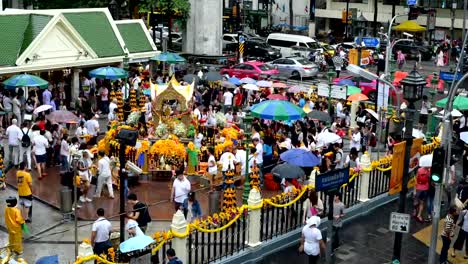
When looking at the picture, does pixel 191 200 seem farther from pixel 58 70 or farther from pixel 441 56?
pixel 441 56


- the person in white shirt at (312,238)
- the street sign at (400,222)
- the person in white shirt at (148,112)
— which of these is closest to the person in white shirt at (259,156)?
the person in white shirt at (148,112)

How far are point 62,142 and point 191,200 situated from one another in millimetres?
6337

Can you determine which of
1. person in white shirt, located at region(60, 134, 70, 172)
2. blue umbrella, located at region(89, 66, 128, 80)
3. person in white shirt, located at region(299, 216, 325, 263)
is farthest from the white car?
person in white shirt, located at region(299, 216, 325, 263)

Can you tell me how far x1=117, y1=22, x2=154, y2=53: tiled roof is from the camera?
3462cm

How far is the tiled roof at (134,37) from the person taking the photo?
114 feet

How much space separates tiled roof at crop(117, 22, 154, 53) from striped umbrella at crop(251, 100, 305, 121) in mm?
14734

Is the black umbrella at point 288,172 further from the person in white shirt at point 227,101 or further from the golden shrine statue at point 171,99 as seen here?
the person in white shirt at point 227,101

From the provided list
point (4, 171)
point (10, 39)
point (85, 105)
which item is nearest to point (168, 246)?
point (4, 171)

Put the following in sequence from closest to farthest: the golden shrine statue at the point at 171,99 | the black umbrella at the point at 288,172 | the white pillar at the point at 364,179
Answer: the black umbrella at the point at 288,172, the white pillar at the point at 364,179, the golden shrine statue at the point at 171,99

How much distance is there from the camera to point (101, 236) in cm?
1423

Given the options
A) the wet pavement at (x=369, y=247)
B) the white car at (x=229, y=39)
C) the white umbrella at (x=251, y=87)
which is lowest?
the wet pavement at (x=369, y=247)

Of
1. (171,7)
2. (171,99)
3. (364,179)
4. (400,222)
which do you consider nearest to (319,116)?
(364,179)

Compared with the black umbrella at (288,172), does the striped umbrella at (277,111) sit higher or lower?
higher

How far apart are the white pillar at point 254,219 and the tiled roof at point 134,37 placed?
1997cm
